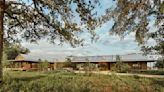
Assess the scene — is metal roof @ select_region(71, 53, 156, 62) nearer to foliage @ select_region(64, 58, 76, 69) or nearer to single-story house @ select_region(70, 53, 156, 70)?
single-story house @ select_region(70, 53, 156, 70)

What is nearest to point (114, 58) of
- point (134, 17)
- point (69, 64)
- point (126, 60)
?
point (126, 60)

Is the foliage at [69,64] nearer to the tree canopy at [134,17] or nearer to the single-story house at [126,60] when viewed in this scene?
the single-story house at [126,60]

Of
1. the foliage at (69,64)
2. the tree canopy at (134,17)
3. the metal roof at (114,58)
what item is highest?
the tree canopy at (134,17)

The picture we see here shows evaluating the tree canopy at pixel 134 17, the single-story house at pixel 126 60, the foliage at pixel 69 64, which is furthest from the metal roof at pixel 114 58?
the tree canopy at pixel 134 17

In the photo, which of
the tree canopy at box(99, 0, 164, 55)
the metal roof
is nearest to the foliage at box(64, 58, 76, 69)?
the metal roof

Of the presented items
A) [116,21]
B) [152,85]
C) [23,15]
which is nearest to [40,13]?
[23,15]

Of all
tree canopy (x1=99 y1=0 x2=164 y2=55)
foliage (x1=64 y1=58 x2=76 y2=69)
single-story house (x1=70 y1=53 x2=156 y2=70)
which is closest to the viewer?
tree canopy (x1=99 y1=0 x2=164 y2=55)

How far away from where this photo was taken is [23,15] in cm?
1852

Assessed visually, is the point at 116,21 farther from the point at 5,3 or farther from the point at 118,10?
the point at 5,3

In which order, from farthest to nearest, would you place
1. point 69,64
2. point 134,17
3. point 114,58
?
1. point 69,64
2. point 114,58
3. point 134,17

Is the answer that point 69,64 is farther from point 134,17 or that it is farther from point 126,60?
point 134,17

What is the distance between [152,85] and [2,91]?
1118 cm

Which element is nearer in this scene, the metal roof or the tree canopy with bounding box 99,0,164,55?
the tree canopy with bounding box 99,0,164,55

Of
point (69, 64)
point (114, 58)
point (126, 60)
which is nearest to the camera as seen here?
point (126, 60)
